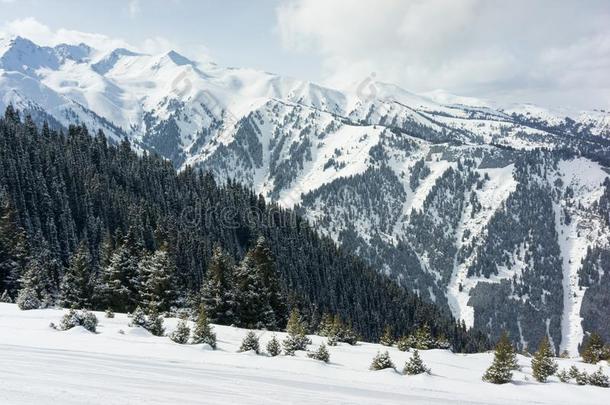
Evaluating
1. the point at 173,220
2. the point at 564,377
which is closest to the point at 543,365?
the point at 564,377

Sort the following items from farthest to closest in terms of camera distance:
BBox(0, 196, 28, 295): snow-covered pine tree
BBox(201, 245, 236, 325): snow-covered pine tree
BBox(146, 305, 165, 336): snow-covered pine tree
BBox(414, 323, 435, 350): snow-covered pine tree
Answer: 1. BBox(0, 196, 28, 295): snow-covered pine tree
2. BBox(201, 245, 236, 325): snow-covered pine tree
3. BBox(414, 323, 435, 350): snow-covered pine tree
4. BBox(146, 305, 165, 336): snow-covered pine tree

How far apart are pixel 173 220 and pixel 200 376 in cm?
11311

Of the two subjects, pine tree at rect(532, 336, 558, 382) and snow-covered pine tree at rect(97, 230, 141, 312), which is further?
snow-covered pine tree at rect(97, 230, 141, 312)

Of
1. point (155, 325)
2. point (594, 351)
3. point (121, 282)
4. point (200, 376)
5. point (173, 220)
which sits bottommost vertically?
point (200, 376)

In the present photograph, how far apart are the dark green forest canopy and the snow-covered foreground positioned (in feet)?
183

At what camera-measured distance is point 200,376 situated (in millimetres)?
13664

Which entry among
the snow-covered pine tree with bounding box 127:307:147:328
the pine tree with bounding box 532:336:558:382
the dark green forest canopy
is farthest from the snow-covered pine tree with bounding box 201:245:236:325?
the dark green forest canopy

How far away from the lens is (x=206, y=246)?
366 ft

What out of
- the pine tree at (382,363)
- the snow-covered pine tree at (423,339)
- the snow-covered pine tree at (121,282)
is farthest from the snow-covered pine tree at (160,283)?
the pine tree at (382,363)

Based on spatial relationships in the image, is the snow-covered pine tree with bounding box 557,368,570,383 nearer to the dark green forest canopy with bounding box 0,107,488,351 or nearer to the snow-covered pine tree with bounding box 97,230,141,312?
the snow-covered pine tree with bounding box 97,230,141,312

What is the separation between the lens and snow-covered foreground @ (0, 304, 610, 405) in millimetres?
10008

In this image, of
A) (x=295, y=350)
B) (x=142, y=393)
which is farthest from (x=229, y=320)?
(x=142, y=393)

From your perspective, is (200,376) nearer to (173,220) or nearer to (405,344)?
(405,344)

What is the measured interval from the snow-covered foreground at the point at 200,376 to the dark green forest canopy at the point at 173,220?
183 feet
